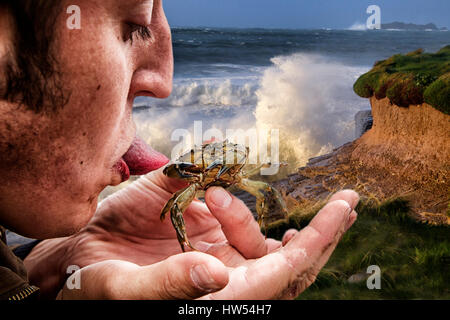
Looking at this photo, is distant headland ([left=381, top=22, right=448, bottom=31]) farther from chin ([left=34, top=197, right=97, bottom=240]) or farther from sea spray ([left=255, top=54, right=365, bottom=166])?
chin ([left=34, top=197, right=97, bottom=240])

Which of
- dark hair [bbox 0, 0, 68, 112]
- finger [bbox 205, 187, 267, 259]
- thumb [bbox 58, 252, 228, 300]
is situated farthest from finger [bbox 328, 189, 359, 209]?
dark hair [bbox 0, 0, 68, 112]

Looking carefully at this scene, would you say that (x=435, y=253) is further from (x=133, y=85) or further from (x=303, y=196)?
(x=133, y=85)

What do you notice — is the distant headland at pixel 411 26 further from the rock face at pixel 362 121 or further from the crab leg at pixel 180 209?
the crab leg at pixel 180 209

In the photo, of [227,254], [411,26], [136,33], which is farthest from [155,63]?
[411,26]

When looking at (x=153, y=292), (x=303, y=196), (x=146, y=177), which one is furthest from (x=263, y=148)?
(x=153, y=292)

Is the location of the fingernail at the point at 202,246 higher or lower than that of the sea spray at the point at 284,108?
lower

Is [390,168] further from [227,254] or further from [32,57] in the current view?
[32,57]
